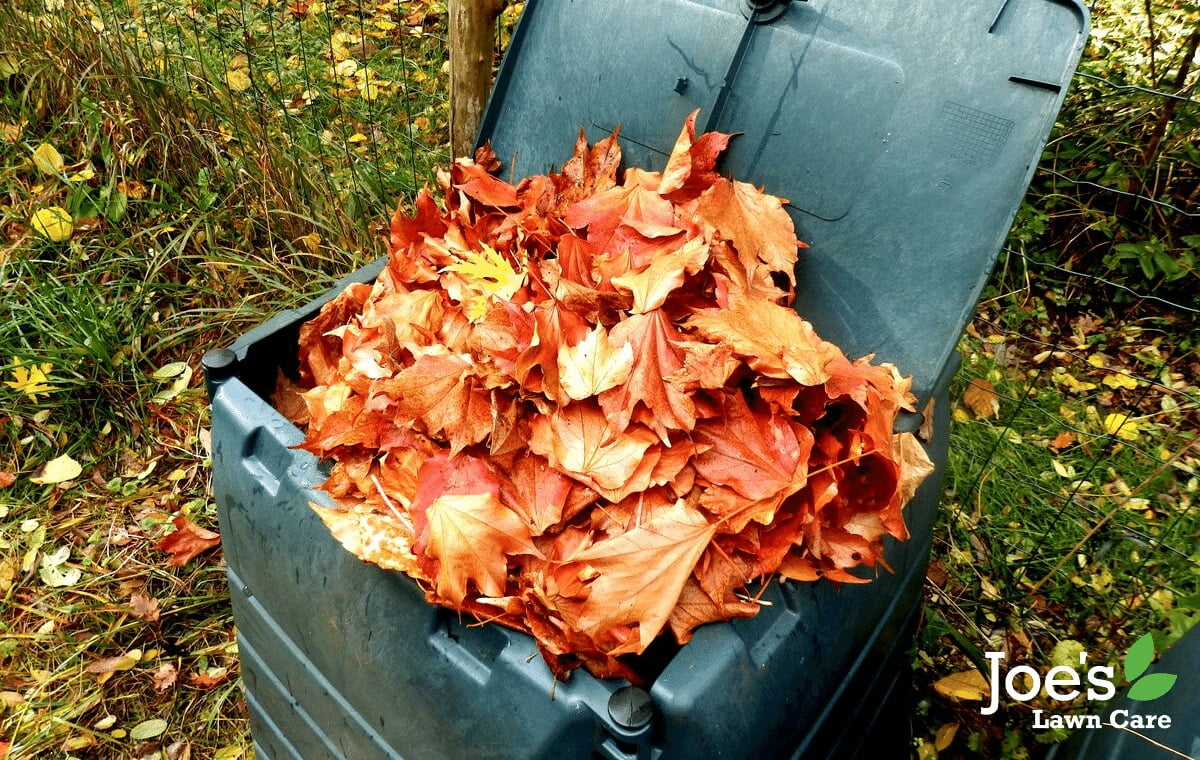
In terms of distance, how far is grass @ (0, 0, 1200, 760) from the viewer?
1927 mm

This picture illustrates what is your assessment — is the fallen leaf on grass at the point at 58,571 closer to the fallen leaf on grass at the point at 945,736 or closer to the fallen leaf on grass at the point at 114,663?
the fallen leaf on grass at the point at 114,663

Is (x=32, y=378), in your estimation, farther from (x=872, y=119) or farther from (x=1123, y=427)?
(x=1123, y=427)

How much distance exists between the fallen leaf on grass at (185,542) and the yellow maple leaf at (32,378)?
0.53 meters

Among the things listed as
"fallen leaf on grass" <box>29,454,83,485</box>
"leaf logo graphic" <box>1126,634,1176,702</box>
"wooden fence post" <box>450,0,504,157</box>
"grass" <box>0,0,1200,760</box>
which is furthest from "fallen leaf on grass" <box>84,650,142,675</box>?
"leaf logo graphic" <box>1126,634,1176,702</box>

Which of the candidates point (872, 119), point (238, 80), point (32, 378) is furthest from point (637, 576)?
point (238, 80)

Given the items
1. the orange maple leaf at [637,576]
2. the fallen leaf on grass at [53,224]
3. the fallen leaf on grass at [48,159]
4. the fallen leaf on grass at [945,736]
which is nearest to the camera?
the orange maple leaf at [637,576]

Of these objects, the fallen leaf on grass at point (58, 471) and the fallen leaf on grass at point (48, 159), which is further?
the fallen leaf on grass at point (48, 159)

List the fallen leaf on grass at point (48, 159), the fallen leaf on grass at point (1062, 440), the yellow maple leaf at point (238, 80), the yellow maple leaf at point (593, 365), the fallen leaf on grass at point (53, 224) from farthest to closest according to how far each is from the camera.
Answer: the yellow maple leaf at point (238, 80) → the fallen leaf on grass at point (48, 159) → the fallen leaf on grass at point (53, 224) → the fallen leaf on grass at point (1062, 440) → the yellow maple leaf at point (593, 365)

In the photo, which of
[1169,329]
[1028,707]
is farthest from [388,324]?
[1169,329]

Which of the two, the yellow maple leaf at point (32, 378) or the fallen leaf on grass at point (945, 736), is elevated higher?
the fallen leaf on grass at point (945, 736)

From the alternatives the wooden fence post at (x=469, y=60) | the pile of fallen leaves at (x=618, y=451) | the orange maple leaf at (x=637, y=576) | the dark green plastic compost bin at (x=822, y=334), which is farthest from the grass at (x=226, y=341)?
the orange maple leaf at (x=637, y=576)

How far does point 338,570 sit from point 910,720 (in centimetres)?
116

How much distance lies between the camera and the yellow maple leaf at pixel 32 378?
7.34 ft

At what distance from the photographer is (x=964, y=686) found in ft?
5.99
